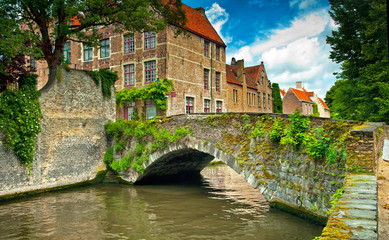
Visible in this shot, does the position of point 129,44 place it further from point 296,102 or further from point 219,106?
point 296,102

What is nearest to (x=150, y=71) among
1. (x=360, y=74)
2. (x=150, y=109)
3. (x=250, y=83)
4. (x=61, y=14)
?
(x=150, y=109)

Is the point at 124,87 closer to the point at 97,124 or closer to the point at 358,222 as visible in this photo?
the point at 97,124

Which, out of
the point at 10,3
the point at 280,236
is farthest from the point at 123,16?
the point at 280,236

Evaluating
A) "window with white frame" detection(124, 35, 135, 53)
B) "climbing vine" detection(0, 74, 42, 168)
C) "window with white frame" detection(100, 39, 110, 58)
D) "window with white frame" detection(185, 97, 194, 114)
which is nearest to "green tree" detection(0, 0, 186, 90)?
"climbing vine" detection(0, 74, 42, 168)

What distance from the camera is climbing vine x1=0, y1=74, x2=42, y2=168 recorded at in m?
10.8

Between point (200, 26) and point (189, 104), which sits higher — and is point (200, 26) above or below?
above

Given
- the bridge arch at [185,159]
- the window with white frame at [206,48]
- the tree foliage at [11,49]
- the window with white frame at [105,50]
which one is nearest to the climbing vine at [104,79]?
the tree foliage at [11,49]

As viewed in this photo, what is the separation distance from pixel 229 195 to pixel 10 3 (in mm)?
11329

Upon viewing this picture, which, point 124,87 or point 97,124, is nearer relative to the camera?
point 97,124

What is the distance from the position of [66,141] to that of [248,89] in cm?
2039

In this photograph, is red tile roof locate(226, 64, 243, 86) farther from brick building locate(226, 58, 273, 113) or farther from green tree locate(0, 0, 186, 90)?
green tree locate(0, 0, 186, 90)

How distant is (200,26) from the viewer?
22859mm

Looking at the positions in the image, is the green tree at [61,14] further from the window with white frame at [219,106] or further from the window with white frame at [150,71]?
the window with white frame at [219,106]

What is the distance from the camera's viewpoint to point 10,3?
1153 cm
